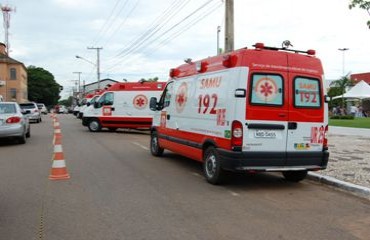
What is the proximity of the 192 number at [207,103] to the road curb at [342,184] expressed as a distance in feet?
8.63

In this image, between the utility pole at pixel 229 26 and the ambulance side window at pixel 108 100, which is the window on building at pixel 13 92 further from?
the utility pole at pixel 229 26

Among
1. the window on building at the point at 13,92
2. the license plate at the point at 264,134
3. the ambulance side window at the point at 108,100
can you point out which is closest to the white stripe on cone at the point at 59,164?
the license plate at the point at 264,134

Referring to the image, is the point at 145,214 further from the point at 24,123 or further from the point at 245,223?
the point at 24,123

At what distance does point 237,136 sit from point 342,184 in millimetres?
2303

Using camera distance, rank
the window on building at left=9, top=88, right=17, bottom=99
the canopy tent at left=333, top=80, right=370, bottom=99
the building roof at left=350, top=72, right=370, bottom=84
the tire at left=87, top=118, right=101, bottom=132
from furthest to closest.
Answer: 1. the window on building at left=9, top=88, right=17, bottom=99
2. the building roof at left=350, top=72, right=370, bottom=84
3. the canopy tent at left=333, top=80, right=370, bottom=99
4. the tire at left=87, top=118, right=101, bottom=132

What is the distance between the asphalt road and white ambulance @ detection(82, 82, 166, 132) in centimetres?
1280

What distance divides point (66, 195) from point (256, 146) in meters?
3.38

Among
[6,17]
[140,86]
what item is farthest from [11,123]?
[6,17]

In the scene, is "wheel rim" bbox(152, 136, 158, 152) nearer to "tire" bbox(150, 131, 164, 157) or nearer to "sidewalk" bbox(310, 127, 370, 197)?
"tire" bbox(150, 131, 164, 157)

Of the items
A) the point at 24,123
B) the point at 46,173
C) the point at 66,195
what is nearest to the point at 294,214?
the point at 66,195

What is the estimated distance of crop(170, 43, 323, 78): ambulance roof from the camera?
8773 millimetres

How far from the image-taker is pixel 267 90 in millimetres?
8859

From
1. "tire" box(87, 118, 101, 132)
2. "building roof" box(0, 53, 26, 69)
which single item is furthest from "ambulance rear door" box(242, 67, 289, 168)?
"building roof" box(0, 53, 26, 69)

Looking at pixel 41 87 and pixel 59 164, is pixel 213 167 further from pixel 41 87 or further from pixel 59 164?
pixel 41 87
